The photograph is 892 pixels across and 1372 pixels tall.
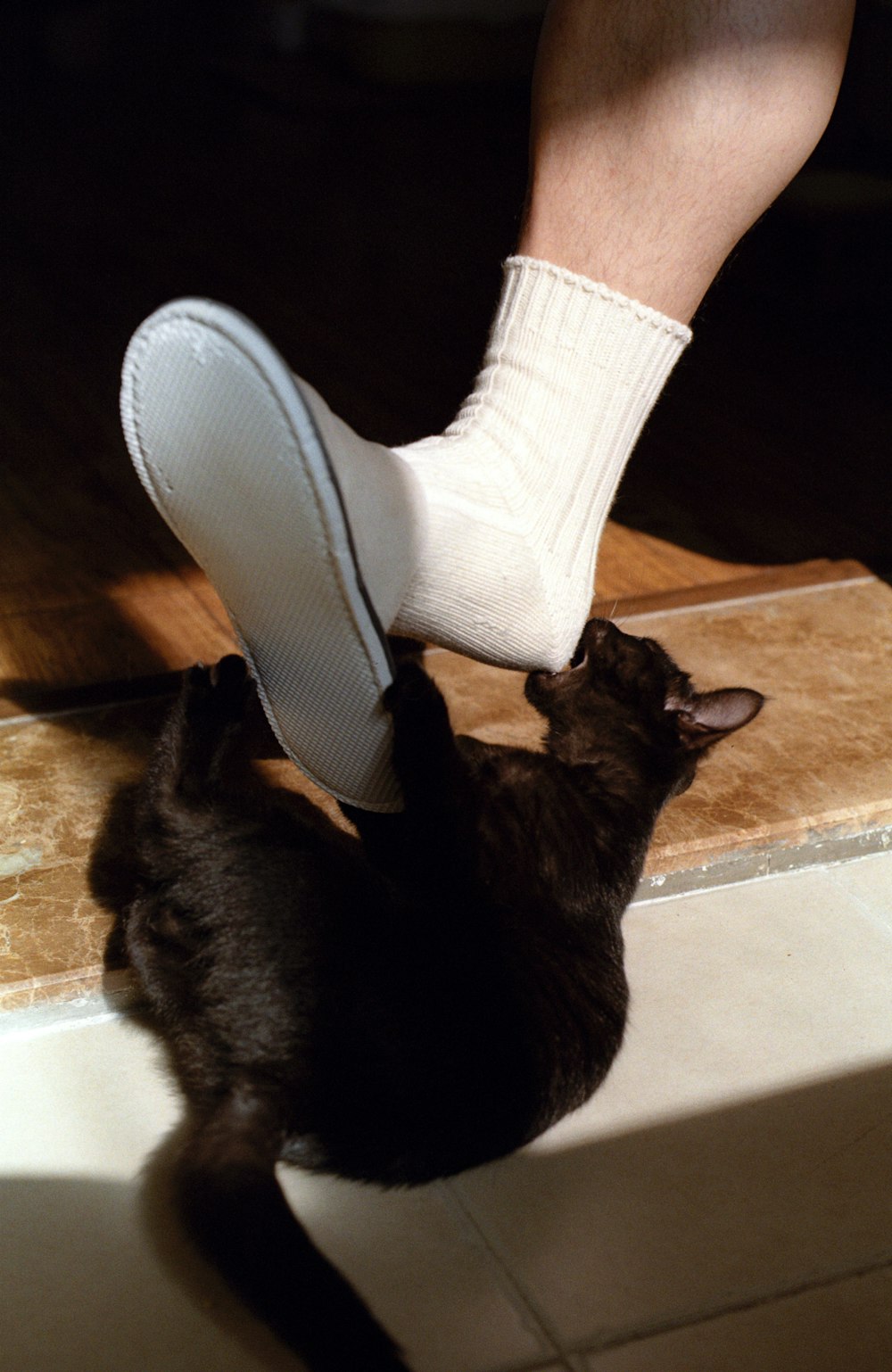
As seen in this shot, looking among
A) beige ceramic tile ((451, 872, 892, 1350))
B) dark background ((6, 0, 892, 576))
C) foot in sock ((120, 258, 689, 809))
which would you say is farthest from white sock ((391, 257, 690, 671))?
dark background ((6, 0, 892, 576))

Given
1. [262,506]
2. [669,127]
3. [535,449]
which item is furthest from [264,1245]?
[669,127]

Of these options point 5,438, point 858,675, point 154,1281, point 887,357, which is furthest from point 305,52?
point 154,1281

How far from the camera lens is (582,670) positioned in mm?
1429

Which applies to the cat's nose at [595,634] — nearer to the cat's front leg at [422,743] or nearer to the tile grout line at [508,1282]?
the cat's front leg at [422,743]

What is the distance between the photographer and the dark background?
2365mm

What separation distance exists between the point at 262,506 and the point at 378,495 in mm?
89

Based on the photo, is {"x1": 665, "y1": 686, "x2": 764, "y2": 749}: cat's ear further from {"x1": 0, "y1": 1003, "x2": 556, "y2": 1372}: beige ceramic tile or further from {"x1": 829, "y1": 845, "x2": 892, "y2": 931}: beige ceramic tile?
{"x1": 0, "y1": 1003, "x2": 556, "y2": 1372}: beige ceramic tile

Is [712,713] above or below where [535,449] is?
below

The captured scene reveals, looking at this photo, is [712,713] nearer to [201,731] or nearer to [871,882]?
[871,882]

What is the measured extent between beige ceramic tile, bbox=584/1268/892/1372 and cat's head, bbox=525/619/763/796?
1.75 feet

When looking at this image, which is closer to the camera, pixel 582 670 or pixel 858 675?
pixel 582 670

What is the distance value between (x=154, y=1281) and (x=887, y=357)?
2736mm

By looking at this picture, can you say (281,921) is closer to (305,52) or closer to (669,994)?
(669,994)

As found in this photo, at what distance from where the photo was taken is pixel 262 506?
917mm
